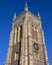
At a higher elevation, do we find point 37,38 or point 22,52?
point 37,38

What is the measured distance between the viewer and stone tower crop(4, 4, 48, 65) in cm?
3581

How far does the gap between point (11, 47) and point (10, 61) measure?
15.1ft

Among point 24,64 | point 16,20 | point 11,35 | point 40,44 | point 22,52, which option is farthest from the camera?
point 16,20

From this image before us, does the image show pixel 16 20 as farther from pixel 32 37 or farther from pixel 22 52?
pixel 22 52

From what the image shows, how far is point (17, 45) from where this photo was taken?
40.4 m

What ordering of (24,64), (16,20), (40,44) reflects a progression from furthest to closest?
(16,20) < (40,44) < (24,64)

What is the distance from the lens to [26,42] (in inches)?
1494

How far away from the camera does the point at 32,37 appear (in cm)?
4119

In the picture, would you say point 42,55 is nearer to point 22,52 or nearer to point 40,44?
point 40,44

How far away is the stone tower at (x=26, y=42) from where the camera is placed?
35.8m

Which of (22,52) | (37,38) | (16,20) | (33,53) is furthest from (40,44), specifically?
(16,20)

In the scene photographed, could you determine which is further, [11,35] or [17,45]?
[11,35]

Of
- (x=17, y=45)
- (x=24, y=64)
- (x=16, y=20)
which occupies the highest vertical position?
(x=16, y=20)

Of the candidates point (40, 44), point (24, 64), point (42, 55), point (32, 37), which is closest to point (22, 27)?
point (32, 37)
